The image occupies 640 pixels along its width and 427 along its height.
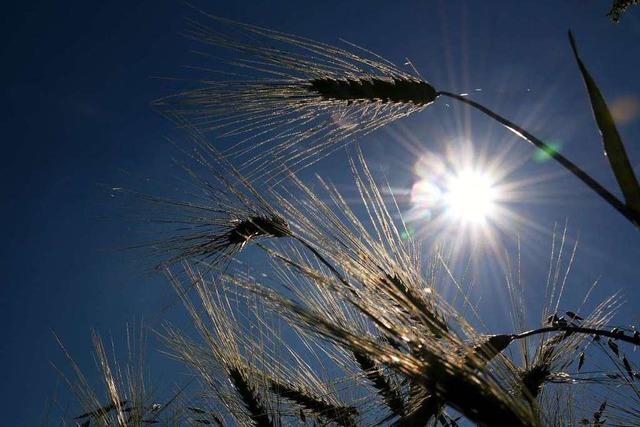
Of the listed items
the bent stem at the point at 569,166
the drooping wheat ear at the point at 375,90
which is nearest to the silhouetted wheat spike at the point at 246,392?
the drooping wheat ear at the point at 375,90

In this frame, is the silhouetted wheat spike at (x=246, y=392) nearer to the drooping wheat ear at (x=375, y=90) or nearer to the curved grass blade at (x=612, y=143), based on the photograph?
the drooping wheat ear at (x=375, y=90)

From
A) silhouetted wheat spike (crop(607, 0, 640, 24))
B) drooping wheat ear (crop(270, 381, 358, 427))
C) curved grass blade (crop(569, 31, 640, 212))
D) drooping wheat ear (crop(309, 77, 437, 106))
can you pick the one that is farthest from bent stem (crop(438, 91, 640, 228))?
silhouetted wheat spike (crop(607, 0, 640, 24))

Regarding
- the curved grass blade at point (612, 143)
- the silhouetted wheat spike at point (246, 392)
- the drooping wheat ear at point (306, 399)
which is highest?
the curved grass blade at point (612, 143)

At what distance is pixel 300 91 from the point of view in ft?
6.60

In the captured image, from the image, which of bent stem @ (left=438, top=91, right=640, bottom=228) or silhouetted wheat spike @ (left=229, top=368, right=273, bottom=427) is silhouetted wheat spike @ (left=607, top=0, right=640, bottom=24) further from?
silhouetted wheat spike @ (left=229, top=368, right=273, bottom=427)

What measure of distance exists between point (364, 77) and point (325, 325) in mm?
1271

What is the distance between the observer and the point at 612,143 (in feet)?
4.17

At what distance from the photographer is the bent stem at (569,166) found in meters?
1.21

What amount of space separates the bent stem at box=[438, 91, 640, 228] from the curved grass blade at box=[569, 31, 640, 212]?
25 millimetres

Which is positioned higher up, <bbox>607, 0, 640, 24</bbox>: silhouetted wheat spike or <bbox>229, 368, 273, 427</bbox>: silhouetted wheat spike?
<bbox>607, 0, 640, 24</bbox>: silhouetted wheat spike

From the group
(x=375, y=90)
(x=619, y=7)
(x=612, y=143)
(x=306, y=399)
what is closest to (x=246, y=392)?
(x=306, y=399)

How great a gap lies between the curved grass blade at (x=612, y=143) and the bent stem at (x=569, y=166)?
3 centimetres

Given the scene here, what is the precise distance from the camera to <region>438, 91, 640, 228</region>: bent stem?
1211 mm

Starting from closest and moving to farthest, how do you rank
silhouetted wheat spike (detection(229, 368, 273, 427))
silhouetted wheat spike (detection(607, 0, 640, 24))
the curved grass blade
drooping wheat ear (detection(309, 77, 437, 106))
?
the curved grass blade, drooping wheat ear (detection(309, 77, 437, 106)), silhouetted wheat spike (detection(229, 368, 273, 427)), silhouetted wheat spike (detection(607, 0, 640, 24))
